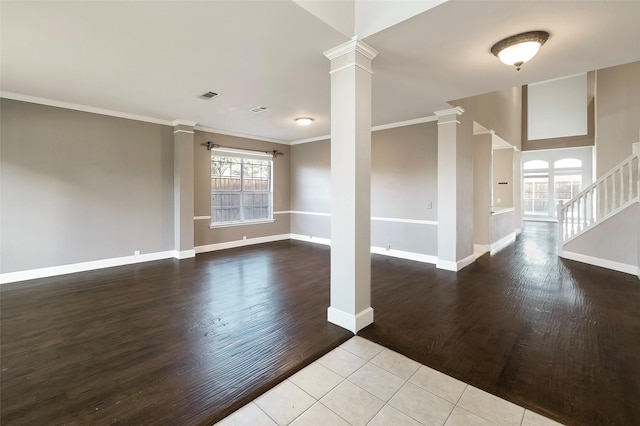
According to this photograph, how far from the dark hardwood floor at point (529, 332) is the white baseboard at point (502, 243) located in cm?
145

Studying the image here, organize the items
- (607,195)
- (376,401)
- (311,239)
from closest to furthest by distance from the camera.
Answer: (376,401)
(607,195)
(311,239)

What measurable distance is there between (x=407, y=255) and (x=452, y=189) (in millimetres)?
1605

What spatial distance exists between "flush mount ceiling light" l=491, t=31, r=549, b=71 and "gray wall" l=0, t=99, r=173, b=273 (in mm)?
5529

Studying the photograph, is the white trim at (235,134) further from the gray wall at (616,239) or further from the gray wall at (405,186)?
the gray wall at (616,239)

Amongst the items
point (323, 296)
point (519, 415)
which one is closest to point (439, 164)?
point (323, 296)

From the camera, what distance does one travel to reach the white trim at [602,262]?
455cm

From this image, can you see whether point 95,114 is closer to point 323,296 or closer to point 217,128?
point 217,128

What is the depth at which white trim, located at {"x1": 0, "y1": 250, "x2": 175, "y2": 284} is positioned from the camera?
13.4 ft

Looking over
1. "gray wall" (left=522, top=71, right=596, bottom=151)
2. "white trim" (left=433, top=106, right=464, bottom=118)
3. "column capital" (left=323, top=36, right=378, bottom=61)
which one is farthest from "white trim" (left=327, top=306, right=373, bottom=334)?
"gray wall" (left=522, top=71, right=596, bottom=151)

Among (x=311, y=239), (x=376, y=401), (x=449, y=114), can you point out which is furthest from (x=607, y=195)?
(x=376, y=401)

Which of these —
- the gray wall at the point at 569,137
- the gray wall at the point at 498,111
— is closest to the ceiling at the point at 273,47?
the gray wall at the point at 498,111

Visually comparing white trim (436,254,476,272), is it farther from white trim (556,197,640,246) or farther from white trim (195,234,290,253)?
white trim (195,234,290,253)

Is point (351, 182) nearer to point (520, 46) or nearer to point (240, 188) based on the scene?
point (520, 46)

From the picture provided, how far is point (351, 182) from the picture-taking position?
2639 millimetres
